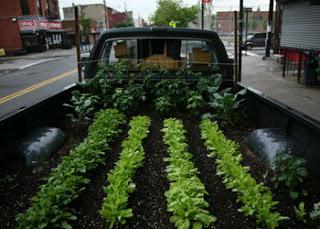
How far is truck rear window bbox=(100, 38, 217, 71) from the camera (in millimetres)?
5332

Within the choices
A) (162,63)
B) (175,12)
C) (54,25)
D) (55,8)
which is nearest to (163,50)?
(162,63)

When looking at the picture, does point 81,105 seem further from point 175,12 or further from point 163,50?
point 175,12

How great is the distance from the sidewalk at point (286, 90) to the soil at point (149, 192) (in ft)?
16.6

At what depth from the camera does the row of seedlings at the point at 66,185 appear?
7.88ft

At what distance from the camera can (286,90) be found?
37.0 feet

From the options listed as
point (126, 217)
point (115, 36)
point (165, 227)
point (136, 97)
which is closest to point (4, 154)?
point (126, 217)

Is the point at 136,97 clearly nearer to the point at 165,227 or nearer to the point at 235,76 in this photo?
the point at 235,76

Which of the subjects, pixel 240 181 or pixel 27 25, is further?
pixel 27 25

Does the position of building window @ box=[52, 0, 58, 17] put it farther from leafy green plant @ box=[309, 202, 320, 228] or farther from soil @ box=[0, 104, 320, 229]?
leafy green plant @ box=[309, 202, 320, 228]

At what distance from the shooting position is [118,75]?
5.35 meters

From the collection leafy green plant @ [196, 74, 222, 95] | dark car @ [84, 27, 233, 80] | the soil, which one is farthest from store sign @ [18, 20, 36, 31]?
the soil

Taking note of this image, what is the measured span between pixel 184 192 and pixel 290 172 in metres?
0.91

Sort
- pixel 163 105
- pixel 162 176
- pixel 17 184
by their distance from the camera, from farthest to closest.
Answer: pixel 163 105 < pixel 162 176 < pixel 17 184

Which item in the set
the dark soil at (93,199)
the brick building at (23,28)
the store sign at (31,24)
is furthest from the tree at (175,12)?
the dark soil at (93,199)
